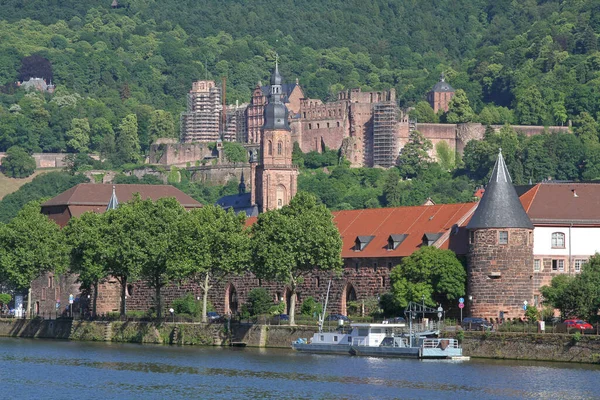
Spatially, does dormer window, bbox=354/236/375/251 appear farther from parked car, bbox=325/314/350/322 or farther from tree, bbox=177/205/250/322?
tree, bbox=177/205/250/322

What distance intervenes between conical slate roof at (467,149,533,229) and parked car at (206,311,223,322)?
16128mm

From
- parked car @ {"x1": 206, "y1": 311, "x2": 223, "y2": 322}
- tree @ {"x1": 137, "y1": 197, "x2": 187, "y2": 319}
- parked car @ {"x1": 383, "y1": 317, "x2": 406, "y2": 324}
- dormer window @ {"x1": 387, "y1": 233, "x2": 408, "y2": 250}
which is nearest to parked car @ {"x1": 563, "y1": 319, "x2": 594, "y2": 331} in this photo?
parked car @ {"x1": 383, "y1": 317, "x2": 406, "y2": 324}

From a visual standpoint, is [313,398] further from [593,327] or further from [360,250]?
[360,250]

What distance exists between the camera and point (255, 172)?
643 feet

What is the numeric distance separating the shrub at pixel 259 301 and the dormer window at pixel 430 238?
11209 millimetres

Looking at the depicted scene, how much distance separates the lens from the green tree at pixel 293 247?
105250 millimetres

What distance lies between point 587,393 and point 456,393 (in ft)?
17.7

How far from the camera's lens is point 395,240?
11138 cm

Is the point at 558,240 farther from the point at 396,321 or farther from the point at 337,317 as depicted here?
the point at 337,317

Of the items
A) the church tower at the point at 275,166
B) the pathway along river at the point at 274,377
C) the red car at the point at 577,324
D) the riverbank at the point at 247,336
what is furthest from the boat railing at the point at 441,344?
the church tower at the point at 275,166

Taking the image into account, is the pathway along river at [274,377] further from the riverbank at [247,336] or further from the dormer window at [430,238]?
the dormer window at [430,238]

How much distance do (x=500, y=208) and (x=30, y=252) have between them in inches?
1389

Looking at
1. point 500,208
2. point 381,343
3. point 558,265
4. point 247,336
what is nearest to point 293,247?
point 247,336

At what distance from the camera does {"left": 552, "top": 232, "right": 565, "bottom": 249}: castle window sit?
105m
